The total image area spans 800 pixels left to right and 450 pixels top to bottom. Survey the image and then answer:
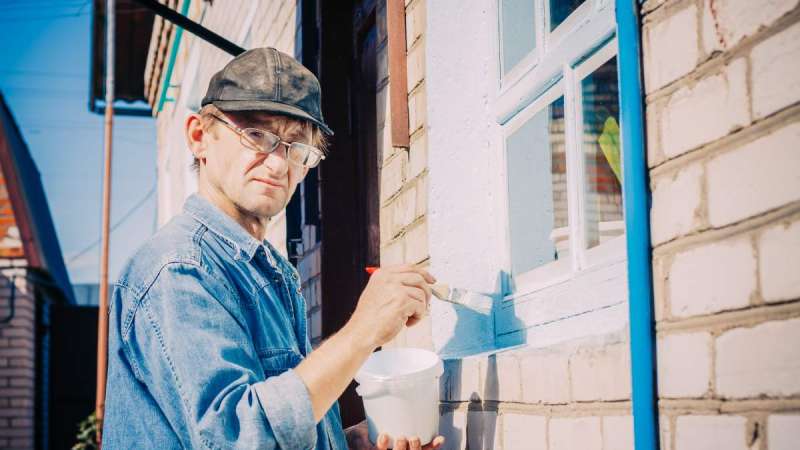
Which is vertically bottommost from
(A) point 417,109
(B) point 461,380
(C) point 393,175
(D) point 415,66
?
(B) point 461,380

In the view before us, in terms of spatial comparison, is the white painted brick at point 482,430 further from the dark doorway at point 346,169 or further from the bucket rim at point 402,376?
the dark doorway at point 346,169

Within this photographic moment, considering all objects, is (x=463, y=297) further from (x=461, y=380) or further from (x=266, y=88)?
(x=266, y=88)

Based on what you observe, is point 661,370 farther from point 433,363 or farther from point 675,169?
point 433,363

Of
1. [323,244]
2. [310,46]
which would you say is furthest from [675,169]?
[310,46]

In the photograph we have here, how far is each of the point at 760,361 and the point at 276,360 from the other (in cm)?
98

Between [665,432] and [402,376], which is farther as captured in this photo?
[402,376]

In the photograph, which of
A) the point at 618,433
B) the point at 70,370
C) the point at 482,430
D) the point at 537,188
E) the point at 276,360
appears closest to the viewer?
the point at 618,433

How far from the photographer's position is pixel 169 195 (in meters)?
9.55

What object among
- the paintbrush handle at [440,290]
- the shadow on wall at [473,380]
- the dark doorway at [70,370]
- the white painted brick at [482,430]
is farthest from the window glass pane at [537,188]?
the dark doorway at [70,370]

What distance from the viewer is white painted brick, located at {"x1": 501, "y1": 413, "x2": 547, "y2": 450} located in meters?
1.61

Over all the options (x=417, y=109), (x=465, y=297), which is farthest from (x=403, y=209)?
(x=465, y=297)

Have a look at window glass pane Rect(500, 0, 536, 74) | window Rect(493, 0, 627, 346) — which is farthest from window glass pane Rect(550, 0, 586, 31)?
window glass pane Rect(500, 0, 536, 74)

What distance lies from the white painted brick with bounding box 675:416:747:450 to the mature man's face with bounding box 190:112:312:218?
103 centimetres

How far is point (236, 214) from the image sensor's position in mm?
1865
